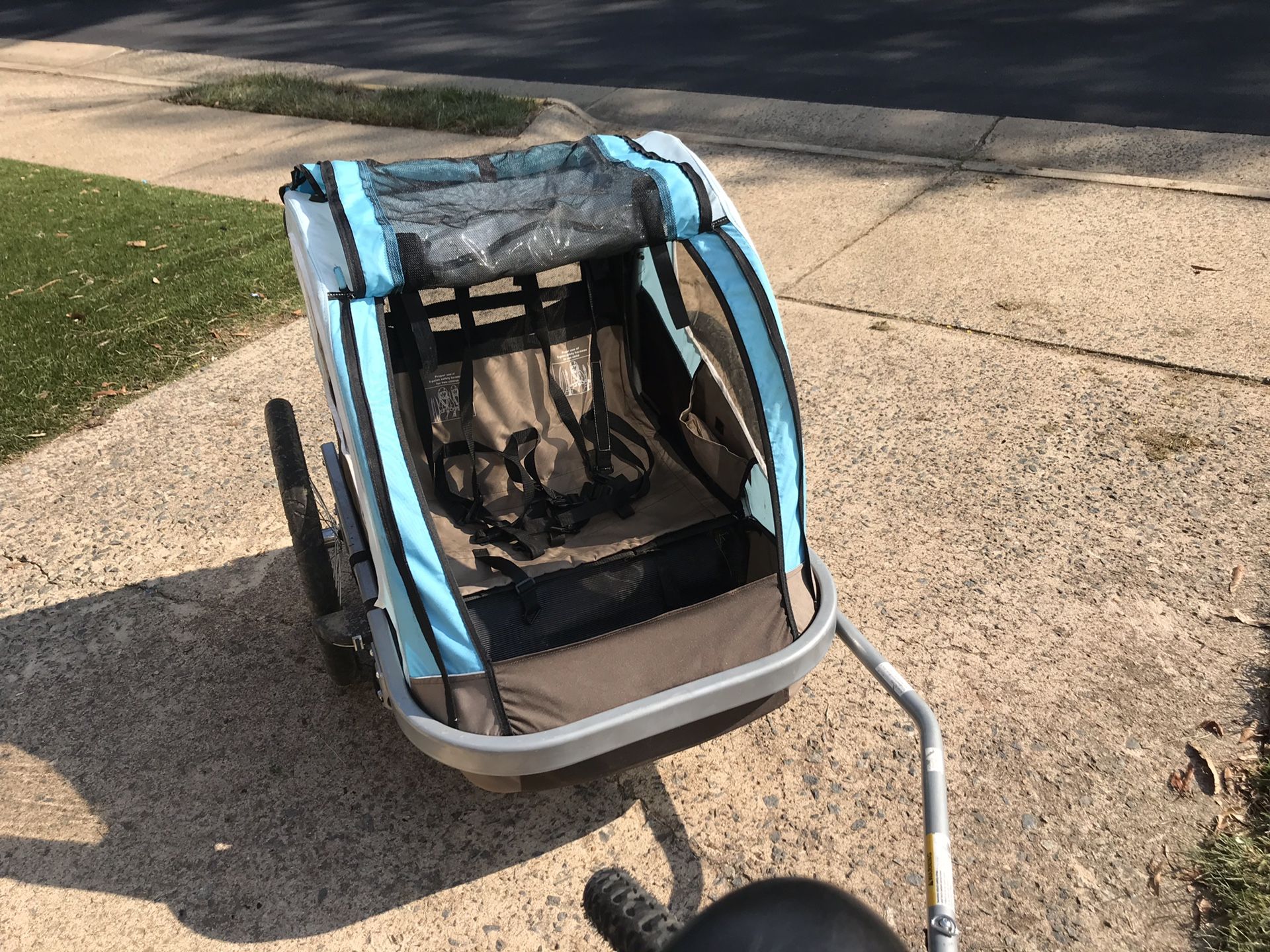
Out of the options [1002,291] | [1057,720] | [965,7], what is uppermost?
[965,7]

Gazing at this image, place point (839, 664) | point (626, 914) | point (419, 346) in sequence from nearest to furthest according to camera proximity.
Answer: point (626, 914)
point (419, 346)
point (839, 664)

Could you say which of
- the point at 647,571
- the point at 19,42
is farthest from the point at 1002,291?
the point at 19,42

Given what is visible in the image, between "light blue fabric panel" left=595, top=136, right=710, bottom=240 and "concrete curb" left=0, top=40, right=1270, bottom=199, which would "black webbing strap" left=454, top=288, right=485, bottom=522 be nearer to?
"light blue fabric panel" left=595, top=136, right=710, bottom=240

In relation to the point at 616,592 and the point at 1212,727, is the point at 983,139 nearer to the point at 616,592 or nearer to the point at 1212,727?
the point at 1212,727

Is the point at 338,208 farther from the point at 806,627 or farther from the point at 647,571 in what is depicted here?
the point at 806,627

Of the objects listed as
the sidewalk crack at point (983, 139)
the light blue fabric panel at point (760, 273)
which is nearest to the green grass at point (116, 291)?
the light blue fabric panel at point (760, 273)

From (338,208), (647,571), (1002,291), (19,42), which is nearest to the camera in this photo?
(338,208)

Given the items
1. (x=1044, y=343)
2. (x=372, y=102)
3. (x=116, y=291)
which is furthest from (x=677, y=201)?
(x=372, y=102)

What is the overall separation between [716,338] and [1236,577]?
5.59 ft

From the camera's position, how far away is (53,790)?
2.66 meters

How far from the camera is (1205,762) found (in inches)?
99.3

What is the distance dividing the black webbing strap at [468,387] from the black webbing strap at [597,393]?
344 millimetres

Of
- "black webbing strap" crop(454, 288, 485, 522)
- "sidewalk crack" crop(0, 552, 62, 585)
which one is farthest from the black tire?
"sidewalk crack" crop(0, 552, 62, 585)

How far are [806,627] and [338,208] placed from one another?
1.37 m
